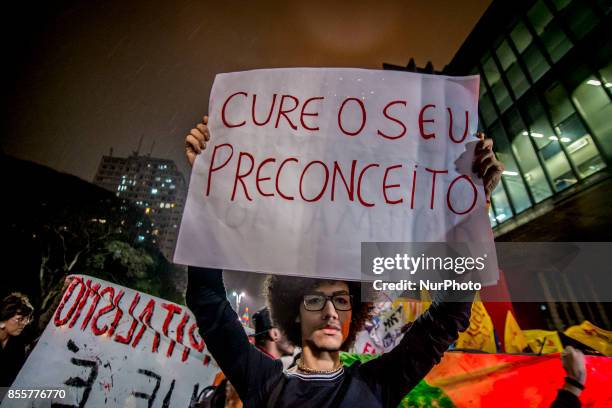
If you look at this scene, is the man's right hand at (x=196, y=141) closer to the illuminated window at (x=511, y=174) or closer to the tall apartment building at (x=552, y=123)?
the tall apartment building at (x=552, y=123)

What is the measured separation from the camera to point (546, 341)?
5812 millimetres

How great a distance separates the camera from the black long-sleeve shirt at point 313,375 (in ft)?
4.83

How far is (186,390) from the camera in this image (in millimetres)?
3154

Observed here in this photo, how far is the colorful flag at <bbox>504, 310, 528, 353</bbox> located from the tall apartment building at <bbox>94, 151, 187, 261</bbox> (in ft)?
332

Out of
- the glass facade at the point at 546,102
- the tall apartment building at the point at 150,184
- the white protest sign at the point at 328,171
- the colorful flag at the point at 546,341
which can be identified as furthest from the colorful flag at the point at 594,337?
the tall apartment building at the point at 150,184

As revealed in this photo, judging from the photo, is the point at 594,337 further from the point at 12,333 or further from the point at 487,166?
the point at 12,333

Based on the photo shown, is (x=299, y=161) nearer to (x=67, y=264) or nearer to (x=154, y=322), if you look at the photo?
(x=154, y=322)

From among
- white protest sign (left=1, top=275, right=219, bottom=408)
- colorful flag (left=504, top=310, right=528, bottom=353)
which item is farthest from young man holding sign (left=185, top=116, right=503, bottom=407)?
colorful flag (left=504, top=310, right=528, bottom=353)

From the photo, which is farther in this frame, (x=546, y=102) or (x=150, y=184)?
(x=150, y=184)

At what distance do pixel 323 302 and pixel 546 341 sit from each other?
20.5 ft

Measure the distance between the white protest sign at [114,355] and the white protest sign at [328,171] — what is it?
2.25 m

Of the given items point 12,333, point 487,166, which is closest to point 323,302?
point 487,166

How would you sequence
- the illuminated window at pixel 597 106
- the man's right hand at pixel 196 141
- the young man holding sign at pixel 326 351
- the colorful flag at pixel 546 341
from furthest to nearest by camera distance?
the illuminated window at pixel 597 106 < the colorful flag at pixel 546 341 < the man's right hand at pixel 196 141 < the young man holding sign at pixel 326 351

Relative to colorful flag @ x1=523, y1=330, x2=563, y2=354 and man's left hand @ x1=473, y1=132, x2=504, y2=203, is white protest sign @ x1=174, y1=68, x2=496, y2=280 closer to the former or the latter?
man's left hand @ x1=473, y1=132, x2=504, y2=203
